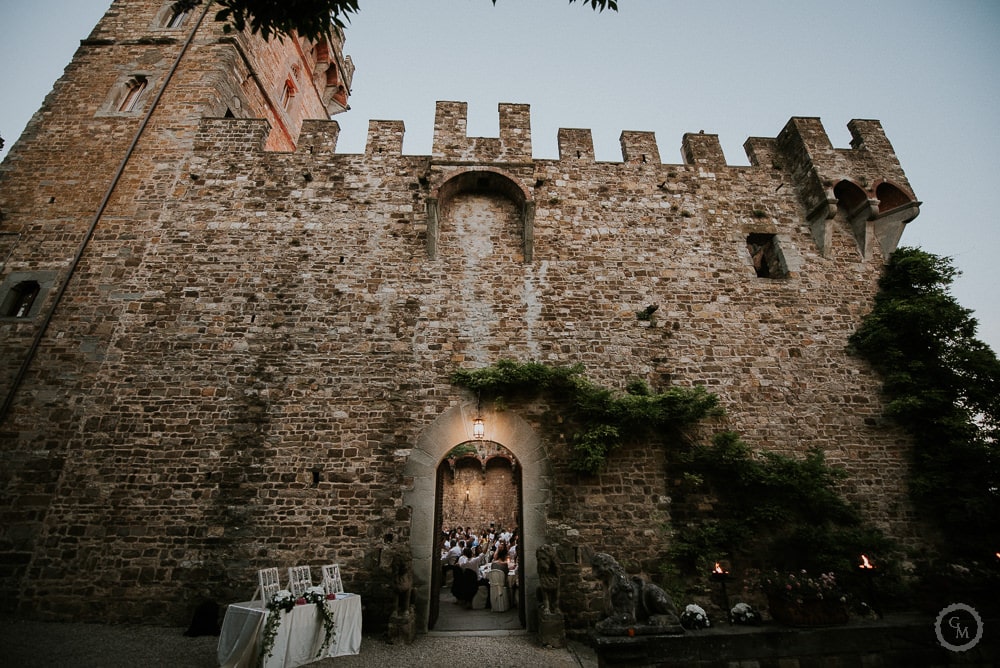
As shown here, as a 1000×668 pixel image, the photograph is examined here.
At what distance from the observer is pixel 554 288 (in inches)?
301

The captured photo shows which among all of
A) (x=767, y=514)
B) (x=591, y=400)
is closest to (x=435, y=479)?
(x=591, y=400)

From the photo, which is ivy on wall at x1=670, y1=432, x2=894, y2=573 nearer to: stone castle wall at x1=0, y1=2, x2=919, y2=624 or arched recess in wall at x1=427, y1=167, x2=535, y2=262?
stone castle wall at x1=0, y1=2, x2=919, y2=624

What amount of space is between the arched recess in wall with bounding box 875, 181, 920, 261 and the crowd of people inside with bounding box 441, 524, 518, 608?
362 inches

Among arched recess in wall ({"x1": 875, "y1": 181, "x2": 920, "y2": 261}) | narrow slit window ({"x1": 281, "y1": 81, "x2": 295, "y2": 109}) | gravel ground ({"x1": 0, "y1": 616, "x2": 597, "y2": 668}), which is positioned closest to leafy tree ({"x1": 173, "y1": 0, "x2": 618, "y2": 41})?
gravel ground ({"x1": 0, "y1": 616, "x2": 597, "y2": 668})

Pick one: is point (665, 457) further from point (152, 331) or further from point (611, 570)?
point (152, 331)

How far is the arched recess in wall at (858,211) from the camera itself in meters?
8.32

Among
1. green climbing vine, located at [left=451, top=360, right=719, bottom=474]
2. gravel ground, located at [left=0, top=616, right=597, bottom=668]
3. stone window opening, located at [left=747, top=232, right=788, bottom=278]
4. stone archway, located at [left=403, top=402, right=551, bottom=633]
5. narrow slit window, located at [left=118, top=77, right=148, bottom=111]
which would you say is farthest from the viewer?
narrow slit window, located at [left=118, top=77, right=148, bottom=111]

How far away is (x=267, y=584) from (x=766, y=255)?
10.2m

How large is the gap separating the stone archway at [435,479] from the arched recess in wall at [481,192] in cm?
303

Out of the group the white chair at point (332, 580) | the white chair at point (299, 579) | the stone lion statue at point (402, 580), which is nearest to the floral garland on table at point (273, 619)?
the white chair at point (299, 579)

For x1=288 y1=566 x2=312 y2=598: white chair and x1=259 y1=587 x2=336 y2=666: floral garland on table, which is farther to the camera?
x1=288 y1=566 x2=312 y2=598: white chair

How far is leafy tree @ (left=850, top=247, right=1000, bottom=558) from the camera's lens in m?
6.22

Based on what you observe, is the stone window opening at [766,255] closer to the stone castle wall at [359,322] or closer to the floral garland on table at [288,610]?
the stone castle wall at [359,322]

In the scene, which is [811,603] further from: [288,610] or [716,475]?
[288,610]
